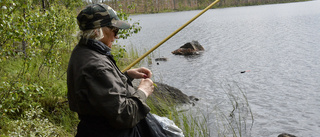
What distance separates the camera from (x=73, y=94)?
7.75 ft

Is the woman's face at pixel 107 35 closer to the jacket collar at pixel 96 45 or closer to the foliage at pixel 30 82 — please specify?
the jacket collar at pixel 96 45

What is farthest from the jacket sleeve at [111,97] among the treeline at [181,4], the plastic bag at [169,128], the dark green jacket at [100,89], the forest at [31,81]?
the treeline at [181,4]

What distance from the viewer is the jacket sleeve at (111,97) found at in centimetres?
215

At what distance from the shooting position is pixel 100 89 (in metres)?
2.15

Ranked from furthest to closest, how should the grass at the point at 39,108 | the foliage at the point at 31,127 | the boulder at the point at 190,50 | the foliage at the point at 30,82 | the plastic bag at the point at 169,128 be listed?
the boulder at the point at 190,50 → the grass at the point at 39,108 → the foliage at the point at 31,127 → the foliage at the point at 30,82 → the plastic bag at the point at 169,128

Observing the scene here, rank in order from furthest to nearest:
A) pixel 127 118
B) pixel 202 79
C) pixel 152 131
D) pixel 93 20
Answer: pixel 202 79 → pixel 152 131 → pixel 93 20 → pixel 127 118

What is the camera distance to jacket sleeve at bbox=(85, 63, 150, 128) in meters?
2.15

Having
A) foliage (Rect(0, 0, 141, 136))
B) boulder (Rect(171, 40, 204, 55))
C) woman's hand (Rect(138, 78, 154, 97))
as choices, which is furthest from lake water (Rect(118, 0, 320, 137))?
woman's hand (Rect(138, 78, 154, 97))

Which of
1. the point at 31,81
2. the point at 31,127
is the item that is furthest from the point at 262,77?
the point at 31,127

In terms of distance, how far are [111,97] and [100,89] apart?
0.09 metres

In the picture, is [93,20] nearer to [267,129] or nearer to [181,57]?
[267,129]

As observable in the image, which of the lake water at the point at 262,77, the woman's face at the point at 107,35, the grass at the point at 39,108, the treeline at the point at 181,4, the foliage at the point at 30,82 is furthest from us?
the treeline at the point at 181,4

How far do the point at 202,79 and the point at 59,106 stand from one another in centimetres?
881

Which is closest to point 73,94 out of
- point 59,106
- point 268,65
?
point 59,106
